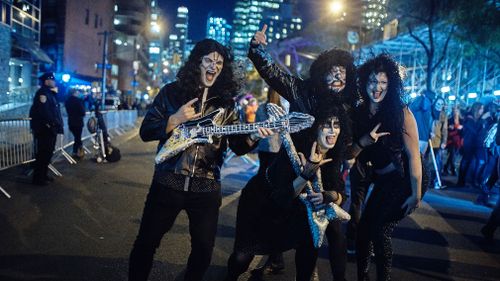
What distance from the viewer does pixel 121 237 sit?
5223 millimetres

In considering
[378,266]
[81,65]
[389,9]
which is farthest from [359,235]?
[81,65]

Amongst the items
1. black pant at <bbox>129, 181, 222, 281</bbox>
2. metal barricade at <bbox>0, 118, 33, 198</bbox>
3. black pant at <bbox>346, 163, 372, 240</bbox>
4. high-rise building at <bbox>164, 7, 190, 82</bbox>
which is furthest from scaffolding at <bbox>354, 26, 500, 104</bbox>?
black pant at <bbox>129, 181, 222, 281</bbox>

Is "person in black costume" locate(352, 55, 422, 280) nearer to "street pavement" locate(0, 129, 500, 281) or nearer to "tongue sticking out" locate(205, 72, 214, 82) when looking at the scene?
"street pavement" locate(0, 129, 500, 281)

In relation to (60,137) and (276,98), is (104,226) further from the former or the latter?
(60,137)

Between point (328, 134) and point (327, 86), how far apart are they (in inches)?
18.7

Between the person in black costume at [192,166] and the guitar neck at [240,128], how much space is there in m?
0.11

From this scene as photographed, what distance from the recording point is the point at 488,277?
4.70 meters

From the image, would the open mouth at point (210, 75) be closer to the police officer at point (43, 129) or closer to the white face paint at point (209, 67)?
the white face paint at point (209, 67)

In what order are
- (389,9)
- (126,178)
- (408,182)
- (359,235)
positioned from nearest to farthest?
(408,182) < (359,235) < (126,178) < (389,9)

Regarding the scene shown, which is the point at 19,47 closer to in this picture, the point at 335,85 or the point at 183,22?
the point at 183,22

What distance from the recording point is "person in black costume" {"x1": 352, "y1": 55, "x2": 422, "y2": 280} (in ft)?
11.5

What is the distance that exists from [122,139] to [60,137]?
6718 mm

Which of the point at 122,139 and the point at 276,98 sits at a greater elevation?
the point at 276,98

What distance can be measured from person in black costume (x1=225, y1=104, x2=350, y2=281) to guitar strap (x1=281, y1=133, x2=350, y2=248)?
1.1 inches
